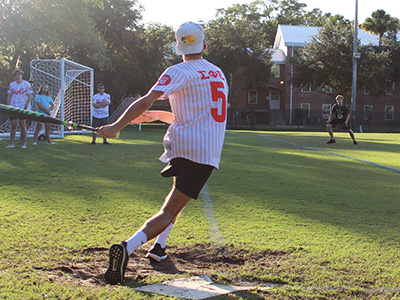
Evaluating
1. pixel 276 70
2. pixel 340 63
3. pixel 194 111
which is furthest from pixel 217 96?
pixel 276 70

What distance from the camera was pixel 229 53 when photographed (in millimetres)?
47750

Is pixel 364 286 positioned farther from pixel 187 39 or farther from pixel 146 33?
pixel 146 33

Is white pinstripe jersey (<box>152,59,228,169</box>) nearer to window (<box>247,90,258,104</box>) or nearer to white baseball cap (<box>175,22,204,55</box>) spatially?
white baseball cap (<box>175,22,204,55</box>)

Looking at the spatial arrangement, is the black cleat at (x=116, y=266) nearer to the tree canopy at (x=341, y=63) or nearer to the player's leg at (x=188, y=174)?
the player's leg at (x=188, y=174)

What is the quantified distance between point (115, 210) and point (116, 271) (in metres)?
2.20

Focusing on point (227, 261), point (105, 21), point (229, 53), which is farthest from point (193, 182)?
point (229, 53)

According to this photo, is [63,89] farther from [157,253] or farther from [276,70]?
Answer: [276,70]

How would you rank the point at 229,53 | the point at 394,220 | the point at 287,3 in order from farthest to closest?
the point at 287,3 → the point at 229,53 → the point at 394,220

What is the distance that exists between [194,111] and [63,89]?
52.7ft

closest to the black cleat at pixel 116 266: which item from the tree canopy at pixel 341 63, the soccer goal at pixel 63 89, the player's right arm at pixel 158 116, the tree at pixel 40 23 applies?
the player's right arm at pixel 158 116

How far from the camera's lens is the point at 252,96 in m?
56.9

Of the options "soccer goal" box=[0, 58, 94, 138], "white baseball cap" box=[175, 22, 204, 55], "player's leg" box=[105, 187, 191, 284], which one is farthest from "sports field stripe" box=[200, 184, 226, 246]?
"soccer goal" box=[0, 58, 94, 138]

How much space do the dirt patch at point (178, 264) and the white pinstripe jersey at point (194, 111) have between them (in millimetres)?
821

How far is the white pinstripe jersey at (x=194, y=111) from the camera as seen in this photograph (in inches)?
128
